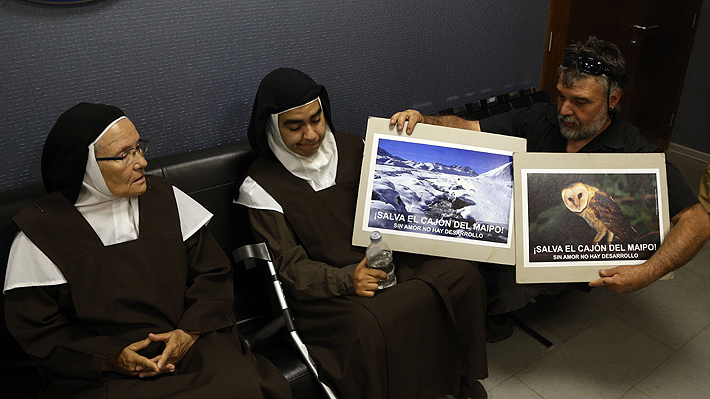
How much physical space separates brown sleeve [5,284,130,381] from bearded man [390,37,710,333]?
1364 millimetres

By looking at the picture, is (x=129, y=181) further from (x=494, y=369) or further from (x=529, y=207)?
(x=494, y=369)

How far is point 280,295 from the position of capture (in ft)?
6.36

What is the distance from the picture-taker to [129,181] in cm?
173

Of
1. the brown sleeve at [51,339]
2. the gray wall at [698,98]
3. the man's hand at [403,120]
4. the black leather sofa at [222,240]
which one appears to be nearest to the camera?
the brown sleeve at [51,339]

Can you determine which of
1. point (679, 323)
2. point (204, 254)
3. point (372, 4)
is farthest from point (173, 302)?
point (679, 323)

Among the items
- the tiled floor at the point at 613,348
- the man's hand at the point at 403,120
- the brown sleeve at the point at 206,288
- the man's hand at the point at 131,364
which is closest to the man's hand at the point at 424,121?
the man's hand at the point at 403,120

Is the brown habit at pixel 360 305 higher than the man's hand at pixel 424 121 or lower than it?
lower

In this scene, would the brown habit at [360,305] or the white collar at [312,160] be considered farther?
the white collar at [312,160]

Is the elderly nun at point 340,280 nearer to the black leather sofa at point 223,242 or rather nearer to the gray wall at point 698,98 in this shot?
the black leather sofa at point 223,242

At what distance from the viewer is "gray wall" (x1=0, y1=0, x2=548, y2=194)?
6.34 feet

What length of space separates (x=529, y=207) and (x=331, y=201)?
2.69 ft

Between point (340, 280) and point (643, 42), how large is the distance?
3.50 metres

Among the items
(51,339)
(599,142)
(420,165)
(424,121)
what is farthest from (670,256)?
(51,339)

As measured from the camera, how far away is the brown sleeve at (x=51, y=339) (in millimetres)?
1591
